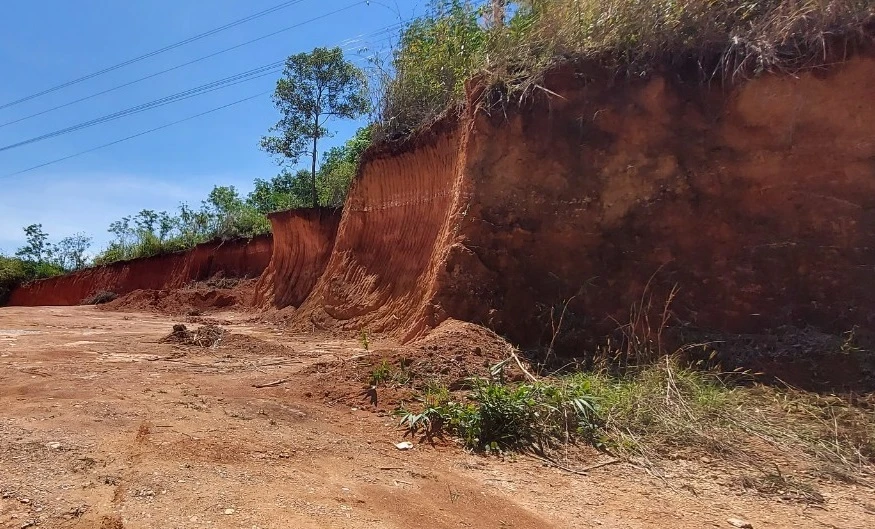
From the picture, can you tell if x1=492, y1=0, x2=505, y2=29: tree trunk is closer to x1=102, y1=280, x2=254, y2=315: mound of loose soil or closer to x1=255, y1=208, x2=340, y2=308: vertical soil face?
x1=255, y1=208, x2=340, y2=308: vertical soil face

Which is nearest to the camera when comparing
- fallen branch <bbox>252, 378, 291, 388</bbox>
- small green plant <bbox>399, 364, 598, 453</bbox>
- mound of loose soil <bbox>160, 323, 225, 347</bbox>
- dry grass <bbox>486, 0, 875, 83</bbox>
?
small green plant <bbox>399, 364, 598, 453</bbox>

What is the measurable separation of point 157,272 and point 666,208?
23308mm

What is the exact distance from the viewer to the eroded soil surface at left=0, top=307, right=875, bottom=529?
2.87 m

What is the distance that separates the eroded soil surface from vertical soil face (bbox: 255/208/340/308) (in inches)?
407

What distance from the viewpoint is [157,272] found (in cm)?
2530

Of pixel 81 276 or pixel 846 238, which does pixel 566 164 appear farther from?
pixel 81 276

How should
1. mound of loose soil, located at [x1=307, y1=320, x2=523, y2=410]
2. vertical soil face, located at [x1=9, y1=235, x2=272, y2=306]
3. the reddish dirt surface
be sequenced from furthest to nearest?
vertical soil face, located at [x1=9, y1=235, x2=272, y2=306] → the reddish dirt surface → mound of loose soil, located at [x1=307, y1=320, x2=523, y2=410]

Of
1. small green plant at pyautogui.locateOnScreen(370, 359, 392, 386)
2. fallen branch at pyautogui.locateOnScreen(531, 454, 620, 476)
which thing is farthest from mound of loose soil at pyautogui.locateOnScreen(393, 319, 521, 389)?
fallen branch at pyautogui.locateOnScreen(531, 454, 620, 476)

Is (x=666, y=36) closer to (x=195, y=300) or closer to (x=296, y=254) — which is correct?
(x=296, y=254)

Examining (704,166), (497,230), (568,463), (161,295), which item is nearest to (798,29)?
(704,166)

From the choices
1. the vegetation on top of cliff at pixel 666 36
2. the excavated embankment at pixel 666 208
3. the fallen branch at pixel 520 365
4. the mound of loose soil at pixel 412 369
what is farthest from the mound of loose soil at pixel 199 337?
the vegetation on top of cliff at pixel 666 36

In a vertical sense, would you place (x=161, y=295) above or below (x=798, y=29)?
below

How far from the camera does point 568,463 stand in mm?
4172

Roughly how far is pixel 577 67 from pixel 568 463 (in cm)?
525
